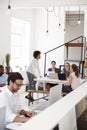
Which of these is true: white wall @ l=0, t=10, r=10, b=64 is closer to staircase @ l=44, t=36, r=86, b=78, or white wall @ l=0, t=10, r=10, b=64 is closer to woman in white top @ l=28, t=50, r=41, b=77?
woman in white top @ l=28, t=50, r=41, b=77

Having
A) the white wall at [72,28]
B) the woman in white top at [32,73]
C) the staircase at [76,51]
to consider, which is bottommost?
the woman in white top at [32,73]

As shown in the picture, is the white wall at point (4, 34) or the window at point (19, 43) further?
the window at point (19, 43)

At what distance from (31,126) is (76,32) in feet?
41.2

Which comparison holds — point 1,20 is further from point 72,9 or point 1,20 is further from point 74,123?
point 74,123

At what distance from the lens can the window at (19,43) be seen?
963 centimetres

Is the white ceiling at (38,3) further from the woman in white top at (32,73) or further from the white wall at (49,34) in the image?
the white wall at (49,34)

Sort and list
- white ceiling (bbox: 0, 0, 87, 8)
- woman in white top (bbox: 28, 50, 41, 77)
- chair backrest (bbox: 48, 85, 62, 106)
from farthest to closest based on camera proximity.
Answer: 1. woman in white top (bbox: 28, 50, 41, 77)
2. white ceiling (bbox: 0, 0, 87, 8)
3. chair backrest (bbox: 48, 85, 62, 106)

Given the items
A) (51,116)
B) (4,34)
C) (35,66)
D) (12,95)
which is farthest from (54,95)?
(4,34)

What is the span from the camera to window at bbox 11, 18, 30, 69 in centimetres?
963

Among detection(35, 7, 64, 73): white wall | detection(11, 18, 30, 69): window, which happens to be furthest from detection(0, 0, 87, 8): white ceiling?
detection(35, 7, 64, 73): white wall

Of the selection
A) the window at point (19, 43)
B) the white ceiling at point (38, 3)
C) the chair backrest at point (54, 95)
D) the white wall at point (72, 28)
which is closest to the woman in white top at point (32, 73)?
the white ceiling at point (38, 3)

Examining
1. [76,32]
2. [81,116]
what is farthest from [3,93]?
[76,32]

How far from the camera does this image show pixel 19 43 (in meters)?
10.3

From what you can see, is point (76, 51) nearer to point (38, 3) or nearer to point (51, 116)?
point (38, 3)
